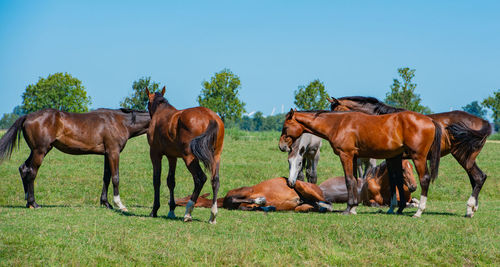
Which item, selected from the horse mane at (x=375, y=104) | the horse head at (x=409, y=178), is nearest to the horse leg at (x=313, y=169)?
the horse mane at (x=375, y=104)

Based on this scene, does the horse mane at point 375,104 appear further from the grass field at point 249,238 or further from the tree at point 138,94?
the tree at point 138,94

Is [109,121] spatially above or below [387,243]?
above

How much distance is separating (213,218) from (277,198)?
2.67 metres

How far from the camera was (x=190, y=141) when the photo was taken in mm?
8414

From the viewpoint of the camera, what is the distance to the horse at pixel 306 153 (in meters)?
12.2

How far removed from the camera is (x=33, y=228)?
762 cm

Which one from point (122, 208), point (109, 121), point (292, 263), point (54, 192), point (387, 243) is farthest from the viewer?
point (54, 192)

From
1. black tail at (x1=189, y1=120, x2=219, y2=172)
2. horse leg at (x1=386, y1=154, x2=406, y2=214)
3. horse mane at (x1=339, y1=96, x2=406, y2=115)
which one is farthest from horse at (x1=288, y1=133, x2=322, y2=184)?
black tail at (x1=189, y1=120, x2=219, y2=172)

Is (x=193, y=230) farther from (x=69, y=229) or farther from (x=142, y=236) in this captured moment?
(x=69, y=229)

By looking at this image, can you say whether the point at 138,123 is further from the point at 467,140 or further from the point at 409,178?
the point at 467,140

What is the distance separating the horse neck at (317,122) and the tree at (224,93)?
55148 millimetres

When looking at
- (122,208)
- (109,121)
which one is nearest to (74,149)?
(109,121)

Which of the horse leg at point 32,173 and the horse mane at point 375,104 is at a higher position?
the horse mane at point 375,104

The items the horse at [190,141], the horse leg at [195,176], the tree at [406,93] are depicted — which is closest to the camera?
the horse at [190,141]
